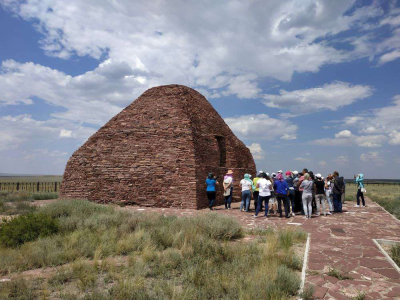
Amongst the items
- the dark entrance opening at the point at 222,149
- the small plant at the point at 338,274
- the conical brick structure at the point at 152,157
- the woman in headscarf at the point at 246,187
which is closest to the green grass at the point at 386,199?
the woman in headscarf at the point at 246,187

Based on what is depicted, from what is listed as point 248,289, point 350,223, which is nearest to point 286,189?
point 350,223

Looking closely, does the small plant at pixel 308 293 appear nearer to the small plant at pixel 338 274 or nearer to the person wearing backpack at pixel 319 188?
the small plant at pixel 338 274

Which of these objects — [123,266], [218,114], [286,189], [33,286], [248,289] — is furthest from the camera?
[218,114]

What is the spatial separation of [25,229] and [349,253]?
7.19 meters

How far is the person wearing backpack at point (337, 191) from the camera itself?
10531 mm

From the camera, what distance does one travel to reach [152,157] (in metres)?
13.2

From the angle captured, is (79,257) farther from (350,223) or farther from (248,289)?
(350,223)

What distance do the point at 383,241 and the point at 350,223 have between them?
7.63 feet

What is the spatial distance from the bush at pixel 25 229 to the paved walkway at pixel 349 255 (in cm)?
548

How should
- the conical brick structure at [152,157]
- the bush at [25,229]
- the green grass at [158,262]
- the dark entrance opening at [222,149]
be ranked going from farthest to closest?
the dark entrance opening at [222,149] → the conical brick structure at [152,157] → the bush at [25,229] → the green grass at [158,262]

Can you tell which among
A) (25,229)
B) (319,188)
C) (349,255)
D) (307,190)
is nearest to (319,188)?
(319,188)

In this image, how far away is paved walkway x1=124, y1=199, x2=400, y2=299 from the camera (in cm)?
379

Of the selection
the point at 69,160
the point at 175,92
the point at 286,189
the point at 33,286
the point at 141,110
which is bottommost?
the point at 33,286

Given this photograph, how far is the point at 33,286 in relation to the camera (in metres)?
3.92
